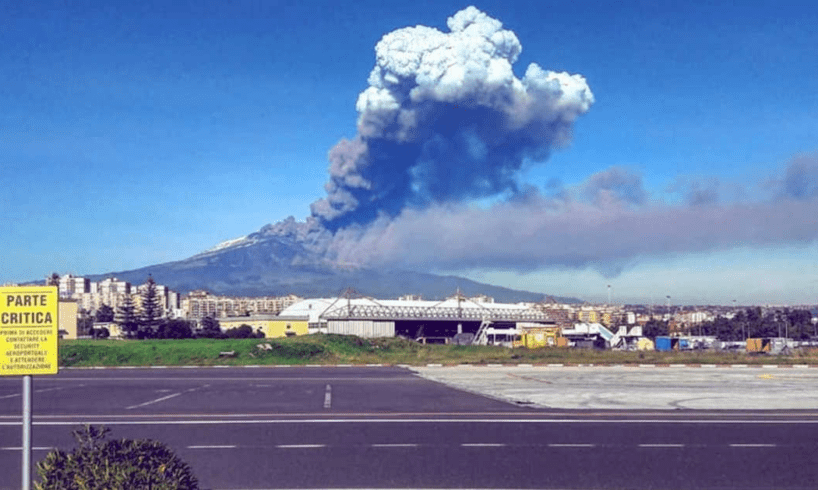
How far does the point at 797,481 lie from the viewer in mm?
10859

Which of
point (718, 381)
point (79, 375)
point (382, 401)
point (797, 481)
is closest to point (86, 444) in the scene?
point (797, 481)

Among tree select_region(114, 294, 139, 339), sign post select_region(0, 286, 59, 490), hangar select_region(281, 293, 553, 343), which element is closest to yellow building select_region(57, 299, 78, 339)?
tree select_region(114, 294, 139, 339)

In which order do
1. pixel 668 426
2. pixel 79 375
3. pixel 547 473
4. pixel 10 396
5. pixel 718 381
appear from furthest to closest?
pixel 79 375
pixel 718 381
pixel 10 396
pixel 668 426
pixel 547 473

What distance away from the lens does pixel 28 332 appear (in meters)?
7.15

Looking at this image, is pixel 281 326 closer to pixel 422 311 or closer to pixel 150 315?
pixel 150 315

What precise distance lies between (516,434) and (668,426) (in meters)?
3.46

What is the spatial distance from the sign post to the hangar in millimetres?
91953

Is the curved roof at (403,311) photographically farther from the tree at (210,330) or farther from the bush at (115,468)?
the bush at (115,468)

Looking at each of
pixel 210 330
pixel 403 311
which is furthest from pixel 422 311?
pixel 210 330

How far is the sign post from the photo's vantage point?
7.12 m

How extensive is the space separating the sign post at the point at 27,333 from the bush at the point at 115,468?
326 mm

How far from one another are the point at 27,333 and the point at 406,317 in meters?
106

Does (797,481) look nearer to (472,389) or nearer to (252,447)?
(252,447)

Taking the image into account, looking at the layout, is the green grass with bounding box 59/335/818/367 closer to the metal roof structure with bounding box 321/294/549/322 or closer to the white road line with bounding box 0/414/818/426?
the white road line with bounding box 0/414/818/426
